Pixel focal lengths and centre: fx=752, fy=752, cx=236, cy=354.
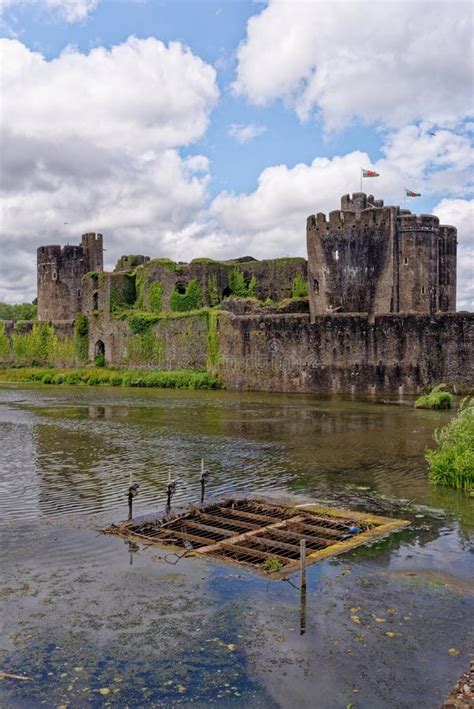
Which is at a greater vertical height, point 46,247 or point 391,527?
point 46,247

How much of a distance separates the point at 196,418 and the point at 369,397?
10.5 meters

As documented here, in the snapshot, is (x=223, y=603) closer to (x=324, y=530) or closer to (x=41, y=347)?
(x=324, y=530)

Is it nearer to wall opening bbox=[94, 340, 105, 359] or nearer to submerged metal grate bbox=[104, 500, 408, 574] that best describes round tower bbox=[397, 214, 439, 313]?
wall opening bbox=[94, 340, 105, 359]

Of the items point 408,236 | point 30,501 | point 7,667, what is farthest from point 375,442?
point 408,236

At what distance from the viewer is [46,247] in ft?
226

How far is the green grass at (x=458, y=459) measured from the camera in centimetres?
1381

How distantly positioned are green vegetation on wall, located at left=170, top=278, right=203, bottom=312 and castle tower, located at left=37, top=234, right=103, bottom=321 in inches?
754

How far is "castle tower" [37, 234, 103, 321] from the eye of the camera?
2682 inches

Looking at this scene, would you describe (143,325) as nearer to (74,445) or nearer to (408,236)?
(408,236)

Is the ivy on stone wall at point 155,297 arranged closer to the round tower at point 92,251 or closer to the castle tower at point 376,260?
the castle tower at point 376,260

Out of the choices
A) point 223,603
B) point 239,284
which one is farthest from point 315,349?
point 223,603

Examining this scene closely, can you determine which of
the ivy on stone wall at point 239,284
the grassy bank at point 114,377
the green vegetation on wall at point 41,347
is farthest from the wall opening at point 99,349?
the ivy on stone wall at point 239,284

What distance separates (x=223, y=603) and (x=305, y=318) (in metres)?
29.2

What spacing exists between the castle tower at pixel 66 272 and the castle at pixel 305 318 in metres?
4.78
